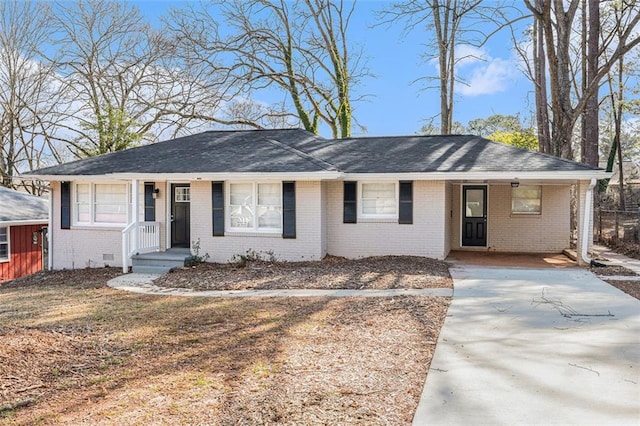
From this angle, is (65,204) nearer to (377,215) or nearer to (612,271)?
(377,215)

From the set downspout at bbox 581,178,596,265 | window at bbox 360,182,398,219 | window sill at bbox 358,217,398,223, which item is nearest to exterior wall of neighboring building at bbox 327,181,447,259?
window sill at bbox 358,217,398,223

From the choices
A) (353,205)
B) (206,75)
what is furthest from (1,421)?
(206,75)

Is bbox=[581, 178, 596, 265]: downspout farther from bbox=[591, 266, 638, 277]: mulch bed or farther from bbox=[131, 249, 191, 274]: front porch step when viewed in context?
bbox=[131, 249, 191, 274]: front porch step

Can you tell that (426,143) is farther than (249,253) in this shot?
Yes

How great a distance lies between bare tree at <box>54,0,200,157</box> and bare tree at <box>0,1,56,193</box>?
86 centimetres

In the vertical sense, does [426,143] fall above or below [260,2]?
below

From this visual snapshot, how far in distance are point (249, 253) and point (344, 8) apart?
18.8 meters

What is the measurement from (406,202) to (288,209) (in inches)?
124

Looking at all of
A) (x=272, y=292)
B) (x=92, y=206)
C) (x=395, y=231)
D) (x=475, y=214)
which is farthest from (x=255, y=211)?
(x=475, y=214)

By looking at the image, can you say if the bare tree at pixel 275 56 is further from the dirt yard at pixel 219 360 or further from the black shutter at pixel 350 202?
the dirt yard at pixel 219 360

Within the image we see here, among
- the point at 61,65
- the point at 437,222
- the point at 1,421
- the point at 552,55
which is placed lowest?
the point at 1,421

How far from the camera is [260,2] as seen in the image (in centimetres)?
2373

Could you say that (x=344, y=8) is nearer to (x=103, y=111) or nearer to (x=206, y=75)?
(x=206, y=75)

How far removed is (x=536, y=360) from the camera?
188 inches
